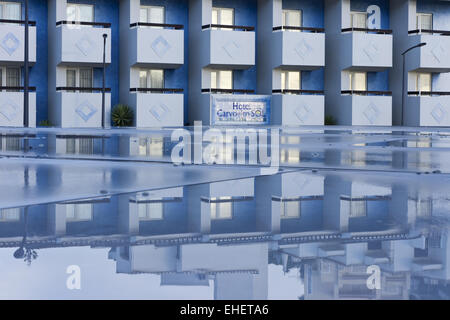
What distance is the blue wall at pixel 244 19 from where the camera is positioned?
153 ft

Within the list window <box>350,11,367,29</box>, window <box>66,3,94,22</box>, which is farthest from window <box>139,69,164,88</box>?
window <box>350,11,367,29</box>

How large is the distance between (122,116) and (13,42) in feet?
22.1

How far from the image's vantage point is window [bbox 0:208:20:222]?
5.68 meters

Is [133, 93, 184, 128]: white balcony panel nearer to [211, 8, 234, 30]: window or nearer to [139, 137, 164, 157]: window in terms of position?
[211, 8, 234, 30]: window

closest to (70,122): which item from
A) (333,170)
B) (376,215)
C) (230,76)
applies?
(230,76)

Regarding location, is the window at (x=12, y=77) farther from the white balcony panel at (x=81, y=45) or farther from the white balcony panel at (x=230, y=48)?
the white balcony panel at (x=230, y=48)

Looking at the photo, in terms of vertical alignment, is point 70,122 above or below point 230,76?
below

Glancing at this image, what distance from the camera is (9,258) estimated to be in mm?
4199

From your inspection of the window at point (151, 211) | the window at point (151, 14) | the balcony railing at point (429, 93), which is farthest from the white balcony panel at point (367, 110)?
the window at point (151, 211)

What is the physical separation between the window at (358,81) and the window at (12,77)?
20.0 meters

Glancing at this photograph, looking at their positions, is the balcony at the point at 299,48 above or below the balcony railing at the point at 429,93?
above

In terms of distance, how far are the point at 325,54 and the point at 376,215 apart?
42502mm
